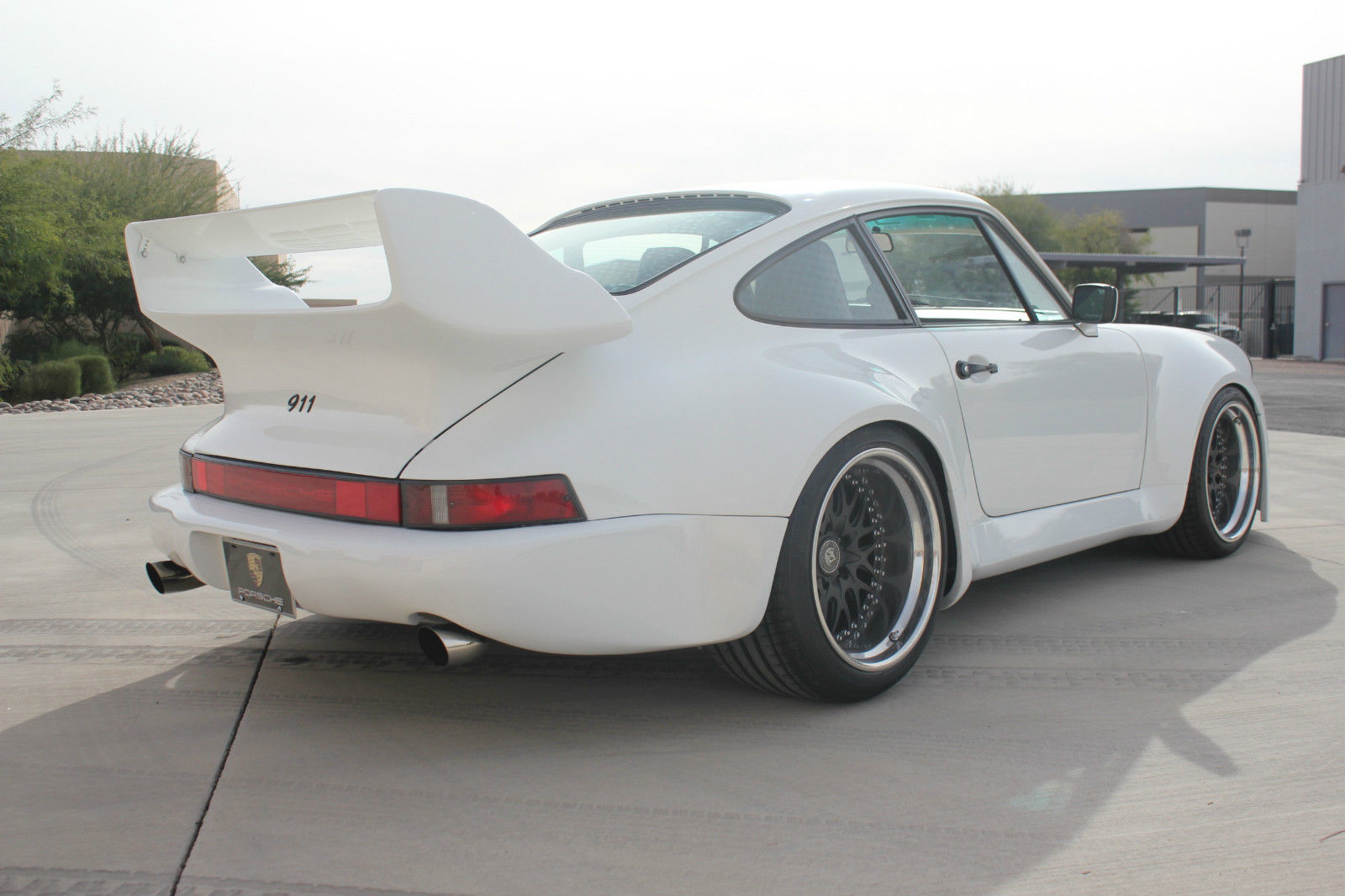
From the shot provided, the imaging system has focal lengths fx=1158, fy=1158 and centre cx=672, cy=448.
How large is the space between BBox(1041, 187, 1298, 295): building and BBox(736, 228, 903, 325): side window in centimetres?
5892

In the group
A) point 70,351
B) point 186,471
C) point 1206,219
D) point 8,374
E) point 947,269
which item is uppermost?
point 1206,219

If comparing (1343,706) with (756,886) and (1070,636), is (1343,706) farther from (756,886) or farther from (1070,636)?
(756,886)

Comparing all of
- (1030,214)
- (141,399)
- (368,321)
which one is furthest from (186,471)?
(1030,214)

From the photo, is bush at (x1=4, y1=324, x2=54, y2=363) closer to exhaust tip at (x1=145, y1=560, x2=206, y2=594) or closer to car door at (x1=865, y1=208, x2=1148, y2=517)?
exhaust tip at (x1=145, y1=560, x2=206, y2=594)

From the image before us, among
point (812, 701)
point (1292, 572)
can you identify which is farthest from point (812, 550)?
point (1292, 572)

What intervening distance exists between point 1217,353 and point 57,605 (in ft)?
14.9

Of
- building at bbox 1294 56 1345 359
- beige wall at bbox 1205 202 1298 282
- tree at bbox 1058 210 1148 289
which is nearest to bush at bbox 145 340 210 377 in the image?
building at bbox 1294 56 1345 359

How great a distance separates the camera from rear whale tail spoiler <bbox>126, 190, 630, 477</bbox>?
7.84 ft

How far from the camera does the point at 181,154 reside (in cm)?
2877

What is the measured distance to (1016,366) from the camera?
360 centimetres

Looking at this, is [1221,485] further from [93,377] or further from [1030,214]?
[1030,214]

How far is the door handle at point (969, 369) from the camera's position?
338cm

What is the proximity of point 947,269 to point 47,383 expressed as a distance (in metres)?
19.9

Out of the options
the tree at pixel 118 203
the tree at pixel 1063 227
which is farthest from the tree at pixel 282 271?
the tree at pixel 1063 227
